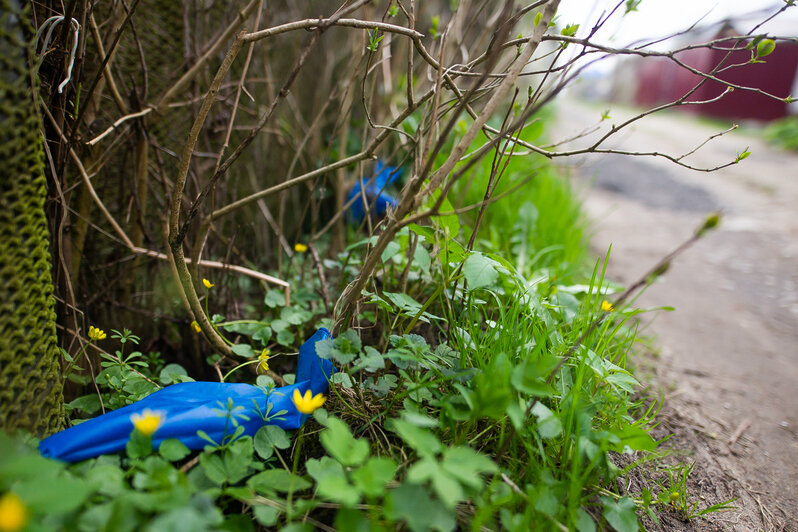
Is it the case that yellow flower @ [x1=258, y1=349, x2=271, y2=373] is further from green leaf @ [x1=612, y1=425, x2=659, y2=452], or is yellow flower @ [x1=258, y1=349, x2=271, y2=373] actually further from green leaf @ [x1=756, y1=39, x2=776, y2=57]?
green leaf @ [x1=756, y1=39, x2=776, y2=57]

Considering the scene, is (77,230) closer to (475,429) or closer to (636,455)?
(475,429)

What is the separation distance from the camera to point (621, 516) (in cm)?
95

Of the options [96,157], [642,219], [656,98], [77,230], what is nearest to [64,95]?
[96,157]

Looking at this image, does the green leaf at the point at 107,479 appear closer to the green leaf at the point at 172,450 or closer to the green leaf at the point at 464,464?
the green leaf at the point at 172,450

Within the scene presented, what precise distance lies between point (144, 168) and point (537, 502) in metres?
1.46

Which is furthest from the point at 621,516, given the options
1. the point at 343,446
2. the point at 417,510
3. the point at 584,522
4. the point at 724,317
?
the point at 724,317

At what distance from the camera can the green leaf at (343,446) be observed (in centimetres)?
77

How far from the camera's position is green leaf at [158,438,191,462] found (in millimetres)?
877

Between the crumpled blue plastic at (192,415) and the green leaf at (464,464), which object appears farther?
the crumpled blue plastic at (192,415)

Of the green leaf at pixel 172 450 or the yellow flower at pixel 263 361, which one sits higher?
the green leaf at pixel 172 450

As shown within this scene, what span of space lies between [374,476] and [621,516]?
0.53m

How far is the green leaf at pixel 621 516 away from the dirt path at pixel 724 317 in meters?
0.24

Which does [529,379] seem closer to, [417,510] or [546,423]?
[546,423]

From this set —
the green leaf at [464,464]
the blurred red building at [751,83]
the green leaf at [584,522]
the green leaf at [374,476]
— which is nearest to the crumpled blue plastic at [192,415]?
the green leaf at [374,476]
